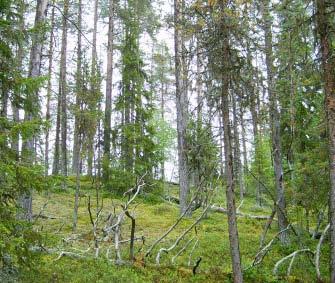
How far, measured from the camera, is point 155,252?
468 inches

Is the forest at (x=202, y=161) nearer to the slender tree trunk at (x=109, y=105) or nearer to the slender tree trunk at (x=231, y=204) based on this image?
the slender tree trunk at (x=231, y=204)

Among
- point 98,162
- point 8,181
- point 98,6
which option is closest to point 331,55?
point 8,181

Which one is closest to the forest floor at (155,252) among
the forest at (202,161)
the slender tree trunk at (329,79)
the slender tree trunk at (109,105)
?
the forest at (202,161)

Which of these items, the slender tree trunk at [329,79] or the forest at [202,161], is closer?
the forest at [202,161]

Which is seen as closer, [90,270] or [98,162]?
[90,270]

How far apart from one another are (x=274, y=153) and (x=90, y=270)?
7.84 metres

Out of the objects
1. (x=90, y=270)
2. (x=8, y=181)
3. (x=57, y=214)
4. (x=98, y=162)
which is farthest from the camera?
(x=98, y=162)

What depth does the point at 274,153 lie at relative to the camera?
14062 millimetres

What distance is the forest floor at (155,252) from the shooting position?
8940mm

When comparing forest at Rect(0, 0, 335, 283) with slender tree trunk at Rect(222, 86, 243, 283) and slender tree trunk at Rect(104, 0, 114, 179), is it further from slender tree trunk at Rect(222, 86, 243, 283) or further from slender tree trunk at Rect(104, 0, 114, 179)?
slender tree trunk at Rect(104, 0, 114, 179)

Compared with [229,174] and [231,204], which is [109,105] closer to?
[229,174]

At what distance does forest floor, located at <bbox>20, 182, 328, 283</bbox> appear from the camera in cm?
894

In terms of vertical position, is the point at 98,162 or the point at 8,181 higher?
the point at 98,162

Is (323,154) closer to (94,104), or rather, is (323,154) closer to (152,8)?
(94,104)
